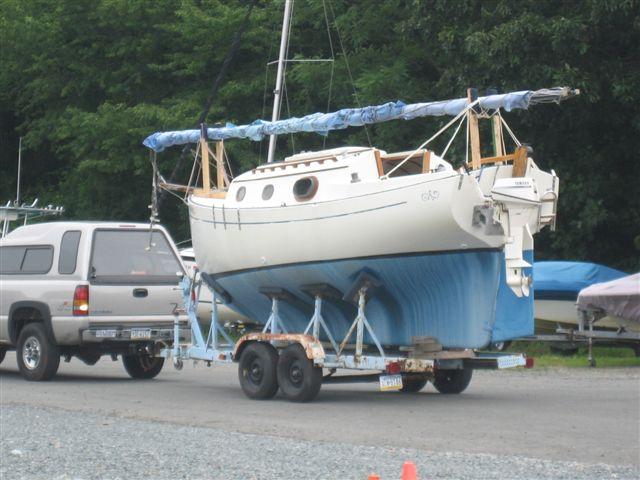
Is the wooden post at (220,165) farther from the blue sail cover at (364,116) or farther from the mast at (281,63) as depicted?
the mast at (281,63)

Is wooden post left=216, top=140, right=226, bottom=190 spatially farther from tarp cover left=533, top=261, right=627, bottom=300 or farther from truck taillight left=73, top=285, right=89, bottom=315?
tarp cover left=533, top=261, right=627, bottom=300

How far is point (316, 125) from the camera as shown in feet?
57.2

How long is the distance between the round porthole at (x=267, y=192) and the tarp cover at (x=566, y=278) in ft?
34.1

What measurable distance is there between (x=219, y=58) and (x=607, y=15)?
15943 mm

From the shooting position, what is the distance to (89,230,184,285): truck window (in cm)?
1852

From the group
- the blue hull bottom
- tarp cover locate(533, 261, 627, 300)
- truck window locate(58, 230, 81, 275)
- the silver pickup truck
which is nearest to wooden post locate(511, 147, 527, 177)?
the blue hull bottom

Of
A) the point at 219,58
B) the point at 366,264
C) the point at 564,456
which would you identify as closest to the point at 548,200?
the point at 366,264

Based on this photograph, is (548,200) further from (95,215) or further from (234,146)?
(95,215)

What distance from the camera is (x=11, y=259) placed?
19469 millimetres

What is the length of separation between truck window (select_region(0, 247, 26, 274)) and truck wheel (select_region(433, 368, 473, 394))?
6.75 meters

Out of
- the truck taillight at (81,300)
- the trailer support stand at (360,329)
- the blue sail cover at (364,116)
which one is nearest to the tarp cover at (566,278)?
the blue sail cover at (364,116)

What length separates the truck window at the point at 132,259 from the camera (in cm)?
1852

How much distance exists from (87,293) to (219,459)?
7958 mm

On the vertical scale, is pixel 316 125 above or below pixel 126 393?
above
